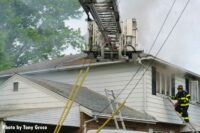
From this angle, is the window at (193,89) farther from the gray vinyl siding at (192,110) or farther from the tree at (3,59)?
the tree at (3,59)

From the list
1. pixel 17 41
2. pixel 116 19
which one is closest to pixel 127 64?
pixel 116 19

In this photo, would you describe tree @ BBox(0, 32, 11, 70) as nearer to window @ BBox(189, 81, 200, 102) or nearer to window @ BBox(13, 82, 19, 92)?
window @ BBox(13, 82, 19, 92)

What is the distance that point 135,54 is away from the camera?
15547 millimetres

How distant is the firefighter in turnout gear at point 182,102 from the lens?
17938mm

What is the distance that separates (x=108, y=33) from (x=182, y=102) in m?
5.66

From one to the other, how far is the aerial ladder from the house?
1.45 metres

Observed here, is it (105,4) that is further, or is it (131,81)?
(131,81)

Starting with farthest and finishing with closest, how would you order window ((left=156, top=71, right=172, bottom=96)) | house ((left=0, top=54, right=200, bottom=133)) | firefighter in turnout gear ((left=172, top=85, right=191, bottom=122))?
window ((left=156, top=71, right=172, bottom=96)) < firefighter in turnout gear ((left=172, top=85, right=191, bottom=122)) < house ((left=0, top=54, right=200, bottom=133))

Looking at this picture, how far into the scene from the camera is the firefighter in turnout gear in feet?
58.9

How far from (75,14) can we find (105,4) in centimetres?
1895

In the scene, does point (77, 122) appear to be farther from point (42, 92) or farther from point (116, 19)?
point (116, 19)

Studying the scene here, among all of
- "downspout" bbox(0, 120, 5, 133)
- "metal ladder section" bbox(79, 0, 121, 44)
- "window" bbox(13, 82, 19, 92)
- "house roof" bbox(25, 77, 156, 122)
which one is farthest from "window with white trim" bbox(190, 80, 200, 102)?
"downspout" bbox(0, 120, 5, 133)

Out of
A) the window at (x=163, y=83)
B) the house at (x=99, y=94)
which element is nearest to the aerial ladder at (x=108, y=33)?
the house at (x=99, y=94)

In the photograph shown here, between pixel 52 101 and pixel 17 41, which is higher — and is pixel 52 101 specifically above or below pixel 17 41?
below
